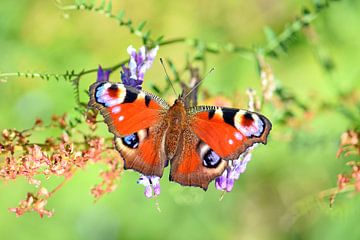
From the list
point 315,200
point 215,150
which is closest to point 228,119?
point 215,150

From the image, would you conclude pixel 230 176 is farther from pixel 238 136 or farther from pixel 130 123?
pixel 130 123

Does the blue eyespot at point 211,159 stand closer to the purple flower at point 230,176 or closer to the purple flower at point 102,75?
the purple flower at point 230,176

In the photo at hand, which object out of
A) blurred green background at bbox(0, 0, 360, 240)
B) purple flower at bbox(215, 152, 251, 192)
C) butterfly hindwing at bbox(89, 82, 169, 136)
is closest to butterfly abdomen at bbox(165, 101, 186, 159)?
butterfly hindwing at bbox(89, 82, 169, 136)

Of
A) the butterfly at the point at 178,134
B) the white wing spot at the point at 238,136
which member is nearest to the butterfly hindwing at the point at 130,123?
the butterfly at the point at 178,134

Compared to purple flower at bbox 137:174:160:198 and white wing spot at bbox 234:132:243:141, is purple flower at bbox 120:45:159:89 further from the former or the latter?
white wing spot at bbox 234:132:243:141

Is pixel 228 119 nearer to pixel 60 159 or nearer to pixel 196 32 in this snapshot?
pixel 60 159

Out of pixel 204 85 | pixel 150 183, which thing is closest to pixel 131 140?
pixel 150 183
